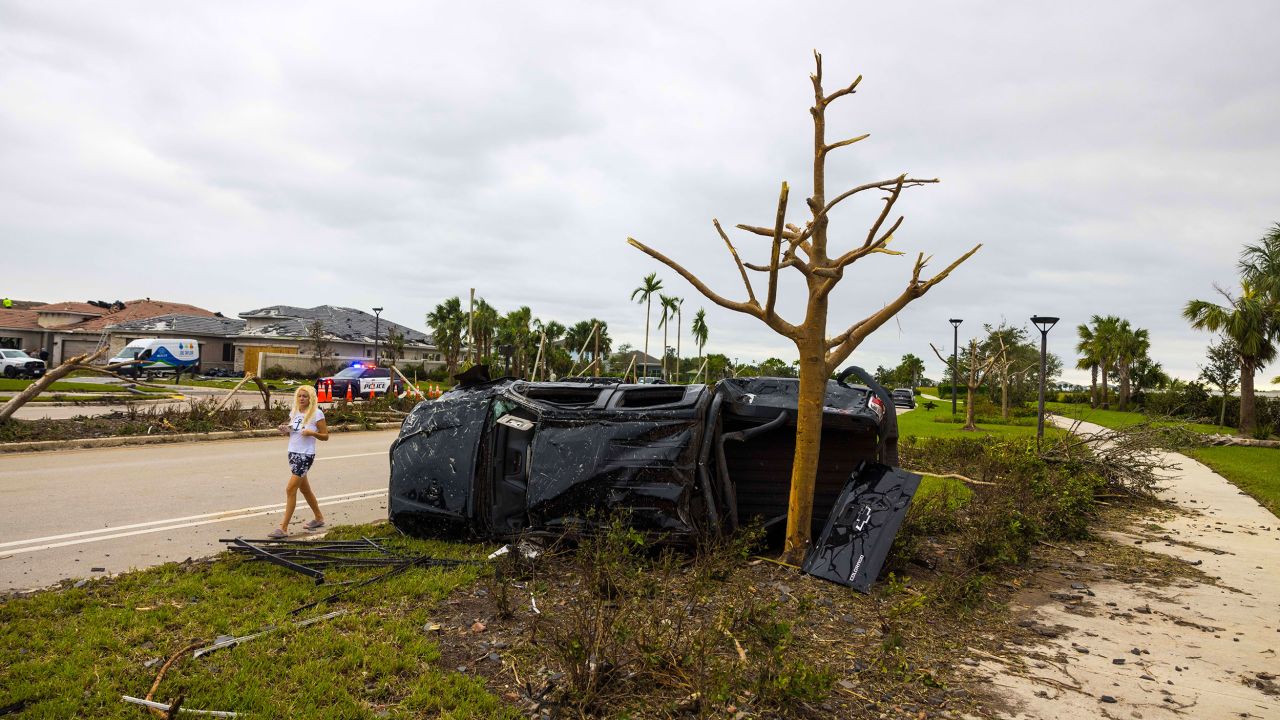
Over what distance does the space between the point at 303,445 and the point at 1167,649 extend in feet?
24.2

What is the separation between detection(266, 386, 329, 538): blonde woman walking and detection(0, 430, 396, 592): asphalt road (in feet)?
0.96

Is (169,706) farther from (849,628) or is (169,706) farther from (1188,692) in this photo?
(1188,692)

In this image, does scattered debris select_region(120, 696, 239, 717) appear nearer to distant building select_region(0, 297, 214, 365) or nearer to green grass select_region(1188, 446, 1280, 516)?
green grass select_region(1188, 446, 1280, 516)

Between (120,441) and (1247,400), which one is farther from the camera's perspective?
(1247,400)

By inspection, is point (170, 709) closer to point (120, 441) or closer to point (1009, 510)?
point (1009, 510)

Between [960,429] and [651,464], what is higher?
[651,464]

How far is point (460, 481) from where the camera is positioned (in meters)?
6.30

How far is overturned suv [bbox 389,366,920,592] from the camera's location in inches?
221

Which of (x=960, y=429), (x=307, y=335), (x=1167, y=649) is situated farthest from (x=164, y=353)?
(x=1167, y=649)

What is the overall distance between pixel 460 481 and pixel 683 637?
291cm

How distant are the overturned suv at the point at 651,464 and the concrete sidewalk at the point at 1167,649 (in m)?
1.41

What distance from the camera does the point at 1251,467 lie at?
16469 millimetres

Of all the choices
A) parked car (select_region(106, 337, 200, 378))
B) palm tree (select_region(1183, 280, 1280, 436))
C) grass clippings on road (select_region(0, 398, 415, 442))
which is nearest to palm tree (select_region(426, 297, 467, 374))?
parked car (select_region(106, 337, 200, 378))

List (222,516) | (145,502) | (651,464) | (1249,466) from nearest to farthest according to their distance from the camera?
(651,464), (222,516), (145,502), (1249,466)
